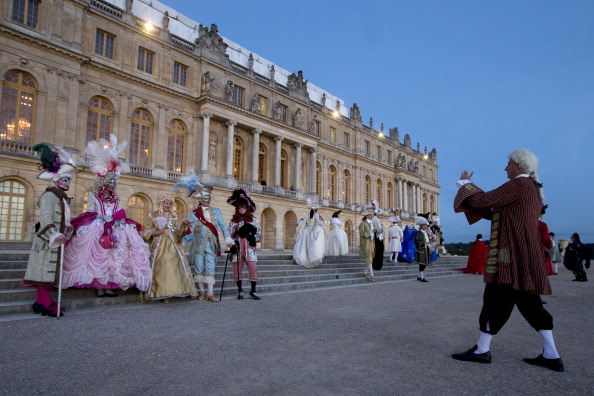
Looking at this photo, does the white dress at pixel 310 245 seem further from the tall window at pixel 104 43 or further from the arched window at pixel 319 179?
the arched window at pixel 319 179

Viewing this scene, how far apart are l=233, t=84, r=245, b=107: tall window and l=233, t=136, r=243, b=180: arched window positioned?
2.76m

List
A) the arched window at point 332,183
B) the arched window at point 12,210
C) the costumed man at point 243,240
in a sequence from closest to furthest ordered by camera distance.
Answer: the costumed man at point 243,240 < the arched window at point 12,210 < the arched window at point 332,183

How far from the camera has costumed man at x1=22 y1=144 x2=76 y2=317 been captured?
534cm

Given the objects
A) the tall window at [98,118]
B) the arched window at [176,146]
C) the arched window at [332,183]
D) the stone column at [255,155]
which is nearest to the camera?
the tall window at [98,118]

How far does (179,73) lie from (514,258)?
25.8m

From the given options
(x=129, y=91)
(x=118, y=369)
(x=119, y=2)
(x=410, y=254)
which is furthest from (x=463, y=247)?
(x=118, y=369)

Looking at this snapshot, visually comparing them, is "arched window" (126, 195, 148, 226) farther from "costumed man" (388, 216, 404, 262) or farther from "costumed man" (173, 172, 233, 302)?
"costumed man" (173, 172, 233, 302)

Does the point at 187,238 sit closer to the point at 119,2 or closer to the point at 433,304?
the point at 433,304

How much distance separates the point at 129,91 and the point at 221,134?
7.11 metres

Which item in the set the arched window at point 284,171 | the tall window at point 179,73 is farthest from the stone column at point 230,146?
the arched window at point 284,171

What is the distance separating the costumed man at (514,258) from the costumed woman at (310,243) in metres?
8.73

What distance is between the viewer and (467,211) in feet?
12.7

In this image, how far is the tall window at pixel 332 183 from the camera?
125ft

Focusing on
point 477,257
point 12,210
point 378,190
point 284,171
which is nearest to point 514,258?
point 477,257
